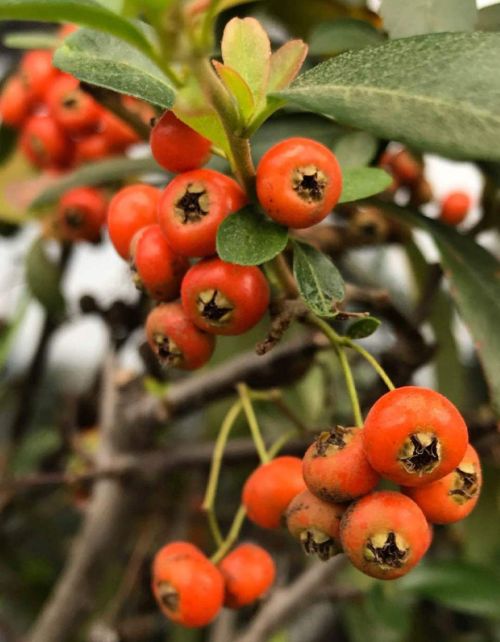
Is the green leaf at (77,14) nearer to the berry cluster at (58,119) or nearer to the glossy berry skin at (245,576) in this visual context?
the glossy berry skin at (245,576)

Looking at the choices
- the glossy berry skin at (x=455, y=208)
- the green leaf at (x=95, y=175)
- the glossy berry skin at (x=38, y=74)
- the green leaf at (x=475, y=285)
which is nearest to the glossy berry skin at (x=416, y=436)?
the green leaf at (x=475, y=285)

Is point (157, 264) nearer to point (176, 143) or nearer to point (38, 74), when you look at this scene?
point (176, 143)

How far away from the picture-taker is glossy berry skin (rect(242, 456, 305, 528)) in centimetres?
39

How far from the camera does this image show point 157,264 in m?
0.36

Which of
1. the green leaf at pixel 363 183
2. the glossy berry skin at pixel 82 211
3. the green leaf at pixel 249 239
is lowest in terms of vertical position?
the glossy berry skin at pixel 82 211

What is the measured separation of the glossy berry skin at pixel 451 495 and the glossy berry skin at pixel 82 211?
1.52 feet

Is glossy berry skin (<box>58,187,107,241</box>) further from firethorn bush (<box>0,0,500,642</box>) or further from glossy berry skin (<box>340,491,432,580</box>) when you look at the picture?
glossy berry skin (<box>340,491,432,580</box>)

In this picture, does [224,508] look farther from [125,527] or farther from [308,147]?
[308,147]

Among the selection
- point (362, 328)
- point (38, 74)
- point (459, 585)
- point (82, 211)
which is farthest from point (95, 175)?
point (459, 585)

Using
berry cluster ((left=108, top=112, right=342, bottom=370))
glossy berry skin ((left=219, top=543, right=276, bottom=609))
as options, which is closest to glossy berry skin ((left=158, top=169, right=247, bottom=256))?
berry cluster ((left=108, top=112, right=342, bottom=370))

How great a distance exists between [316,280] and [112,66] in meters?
0.13

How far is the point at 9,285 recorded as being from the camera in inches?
39.0

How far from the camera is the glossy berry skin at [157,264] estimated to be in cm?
35

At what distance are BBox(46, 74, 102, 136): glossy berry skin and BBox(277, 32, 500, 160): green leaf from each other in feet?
1.43
